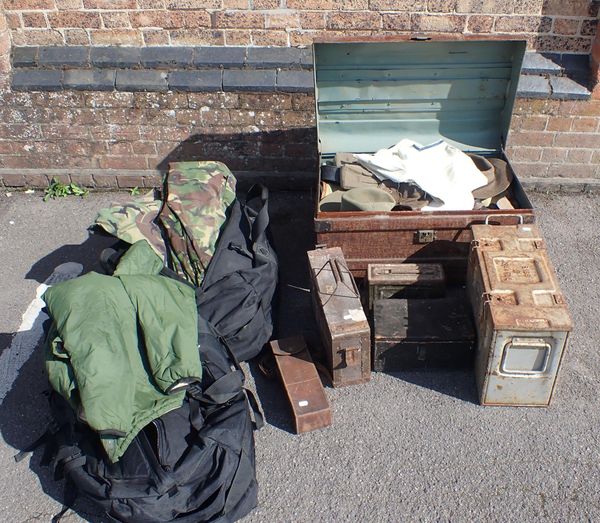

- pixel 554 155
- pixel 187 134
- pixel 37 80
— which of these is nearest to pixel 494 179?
pixel 554 155

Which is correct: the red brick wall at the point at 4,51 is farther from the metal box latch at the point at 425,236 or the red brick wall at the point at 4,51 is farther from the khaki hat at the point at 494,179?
the khaki hat at the point at 494,179

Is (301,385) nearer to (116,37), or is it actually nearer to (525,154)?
(525,154)

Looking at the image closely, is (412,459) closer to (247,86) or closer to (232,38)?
(247,86)

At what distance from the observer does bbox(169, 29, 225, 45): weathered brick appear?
5.35 m

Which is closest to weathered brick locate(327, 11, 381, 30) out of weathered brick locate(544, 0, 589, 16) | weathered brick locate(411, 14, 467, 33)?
weathered brick locate(411, 14, 467, 33)

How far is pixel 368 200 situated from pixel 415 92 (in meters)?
1.05

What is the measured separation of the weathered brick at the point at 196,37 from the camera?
5348mm

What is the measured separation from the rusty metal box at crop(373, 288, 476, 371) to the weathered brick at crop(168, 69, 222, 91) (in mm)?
2487

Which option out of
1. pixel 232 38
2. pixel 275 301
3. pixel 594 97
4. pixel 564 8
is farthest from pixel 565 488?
pixel 232 38

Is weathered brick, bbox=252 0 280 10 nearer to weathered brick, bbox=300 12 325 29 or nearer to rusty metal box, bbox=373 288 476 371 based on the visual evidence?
weathered brick, bbox=300 12 325 29

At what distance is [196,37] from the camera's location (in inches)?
212

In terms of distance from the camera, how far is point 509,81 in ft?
15.5

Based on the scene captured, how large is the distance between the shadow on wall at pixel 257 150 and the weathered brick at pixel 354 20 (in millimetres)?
876

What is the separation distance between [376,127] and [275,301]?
65.0 inches
